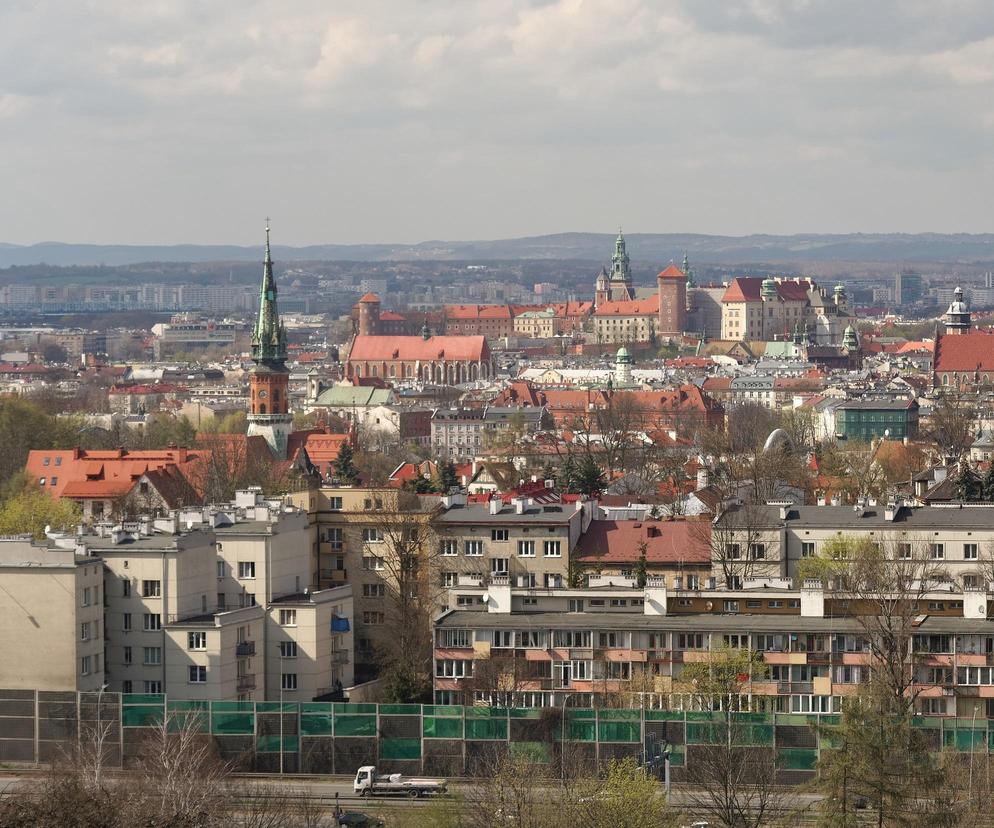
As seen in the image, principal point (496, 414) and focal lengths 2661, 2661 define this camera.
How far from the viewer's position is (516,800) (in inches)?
1258

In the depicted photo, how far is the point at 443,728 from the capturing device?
128 ft

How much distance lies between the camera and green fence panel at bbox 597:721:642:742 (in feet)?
125

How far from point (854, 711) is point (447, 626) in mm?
12022

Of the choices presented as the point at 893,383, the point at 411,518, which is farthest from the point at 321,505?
the point at 893,383

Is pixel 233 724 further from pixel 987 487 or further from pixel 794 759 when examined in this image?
pixel 987 487

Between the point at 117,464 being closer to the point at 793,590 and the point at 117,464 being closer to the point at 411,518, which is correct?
the point at 411,518

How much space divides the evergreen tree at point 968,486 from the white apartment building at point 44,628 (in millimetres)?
26013

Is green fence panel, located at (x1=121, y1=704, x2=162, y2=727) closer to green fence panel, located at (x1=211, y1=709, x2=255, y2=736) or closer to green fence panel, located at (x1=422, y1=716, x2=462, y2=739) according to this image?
green fence panel, located at (x1=211, y1=709, x2=255, y2=736)

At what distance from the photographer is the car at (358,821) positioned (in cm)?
3431

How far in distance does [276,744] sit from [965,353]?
11816 centimetres

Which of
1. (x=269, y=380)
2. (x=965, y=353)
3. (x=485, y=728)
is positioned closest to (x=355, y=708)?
(x=485, y=728)

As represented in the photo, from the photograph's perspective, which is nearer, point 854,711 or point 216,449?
point 854,711

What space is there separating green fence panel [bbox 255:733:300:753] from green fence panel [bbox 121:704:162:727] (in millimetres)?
1556

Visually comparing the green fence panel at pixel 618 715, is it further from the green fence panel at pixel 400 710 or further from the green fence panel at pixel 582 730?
the green fence panel at pixel 400 710
